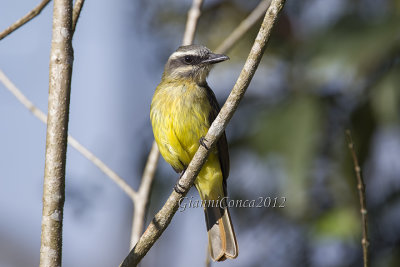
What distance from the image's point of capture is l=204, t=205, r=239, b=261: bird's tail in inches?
136

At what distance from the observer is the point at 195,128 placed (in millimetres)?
3480

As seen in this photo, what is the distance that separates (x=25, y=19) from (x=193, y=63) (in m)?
1.46

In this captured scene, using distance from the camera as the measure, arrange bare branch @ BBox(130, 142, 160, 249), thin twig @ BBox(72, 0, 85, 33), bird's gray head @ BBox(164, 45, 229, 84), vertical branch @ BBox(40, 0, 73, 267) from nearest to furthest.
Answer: vertical branch @ BBox(40, 0, 73, 267) → thin twig @ BBox(72, 0, 85, 33) → bare branch @ BBox(130, 142, 160, 249) → bird's gray head @ BBox(164, 45, 229, 84)

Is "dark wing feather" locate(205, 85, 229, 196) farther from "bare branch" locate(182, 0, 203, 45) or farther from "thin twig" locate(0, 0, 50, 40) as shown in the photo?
"thin twig" locate(0, 0, 50, 40)

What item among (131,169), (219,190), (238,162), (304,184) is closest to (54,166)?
(219,190)

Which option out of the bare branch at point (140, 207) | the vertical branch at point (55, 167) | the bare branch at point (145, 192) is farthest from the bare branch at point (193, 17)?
the vertical branch at point (55, 167)

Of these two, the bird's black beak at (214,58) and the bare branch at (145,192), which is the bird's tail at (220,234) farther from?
the bird's black beak at (214,58)

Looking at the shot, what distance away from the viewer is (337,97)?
4527 millimetres

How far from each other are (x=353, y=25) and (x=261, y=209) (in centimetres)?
164

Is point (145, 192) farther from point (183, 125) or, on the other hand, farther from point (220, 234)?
point (220, 234)

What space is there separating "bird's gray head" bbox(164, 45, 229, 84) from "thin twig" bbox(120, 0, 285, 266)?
1321 mm

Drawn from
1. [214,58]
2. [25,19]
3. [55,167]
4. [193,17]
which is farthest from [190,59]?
[55,167]

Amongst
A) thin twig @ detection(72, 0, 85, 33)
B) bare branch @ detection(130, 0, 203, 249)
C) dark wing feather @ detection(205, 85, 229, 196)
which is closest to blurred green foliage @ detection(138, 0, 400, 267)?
dark wing feather @ detection(205, 85, 229, 196)

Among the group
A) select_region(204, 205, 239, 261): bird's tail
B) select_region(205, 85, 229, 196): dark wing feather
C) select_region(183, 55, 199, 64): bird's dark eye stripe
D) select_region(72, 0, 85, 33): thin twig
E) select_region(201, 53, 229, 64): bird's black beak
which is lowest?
select_region(204, 205, 239, 261): bird's tail
